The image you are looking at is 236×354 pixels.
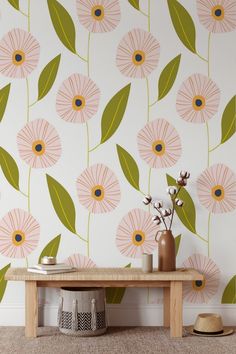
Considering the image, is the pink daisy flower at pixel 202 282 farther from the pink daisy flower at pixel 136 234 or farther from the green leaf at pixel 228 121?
the green leaf at pixel 228 121

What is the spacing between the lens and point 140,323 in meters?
4.34

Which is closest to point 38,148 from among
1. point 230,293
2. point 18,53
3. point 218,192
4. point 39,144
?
point 39,144

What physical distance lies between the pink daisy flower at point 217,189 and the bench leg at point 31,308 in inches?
49.8

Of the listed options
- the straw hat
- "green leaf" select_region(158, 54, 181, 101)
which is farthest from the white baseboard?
"green leaf" select_region(158, 54, 181, 101)

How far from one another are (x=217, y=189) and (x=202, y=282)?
2.07 feet

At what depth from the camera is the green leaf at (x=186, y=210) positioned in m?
4.38

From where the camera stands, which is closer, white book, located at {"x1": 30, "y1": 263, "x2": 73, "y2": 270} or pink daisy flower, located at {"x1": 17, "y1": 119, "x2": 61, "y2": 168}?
white book, located at {"x1": 30, "y1": 263, "x2": 73, "y2": 270}

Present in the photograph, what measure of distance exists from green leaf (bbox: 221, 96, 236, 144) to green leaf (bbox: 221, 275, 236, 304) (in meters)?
0.94

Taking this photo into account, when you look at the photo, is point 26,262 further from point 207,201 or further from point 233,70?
point 233,70

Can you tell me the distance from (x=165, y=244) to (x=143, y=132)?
2.55 ft

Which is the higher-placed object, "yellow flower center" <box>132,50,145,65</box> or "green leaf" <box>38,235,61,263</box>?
"yellow flower center" <box>132,50,145,65</box>

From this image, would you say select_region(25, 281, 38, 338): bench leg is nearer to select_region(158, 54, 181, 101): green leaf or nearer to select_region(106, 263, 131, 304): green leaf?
select_region(106, 263, 131, 304): green leaf

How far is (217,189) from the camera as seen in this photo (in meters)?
4.40

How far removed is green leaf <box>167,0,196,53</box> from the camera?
4.41 meters
